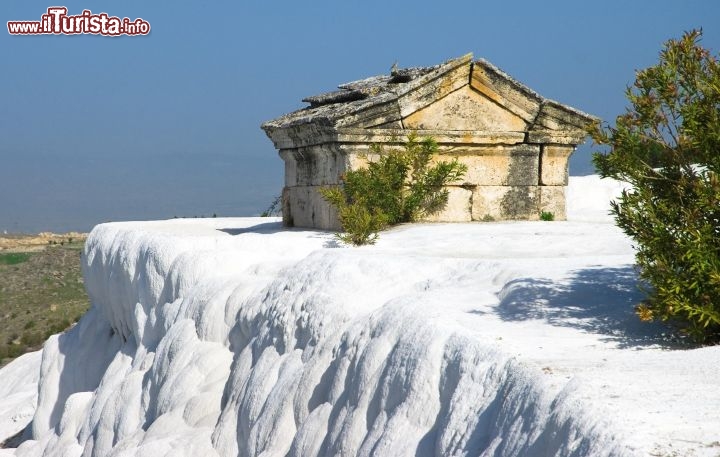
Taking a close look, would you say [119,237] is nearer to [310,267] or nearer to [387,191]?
[387,191]

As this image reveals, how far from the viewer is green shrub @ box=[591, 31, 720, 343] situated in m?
4.88

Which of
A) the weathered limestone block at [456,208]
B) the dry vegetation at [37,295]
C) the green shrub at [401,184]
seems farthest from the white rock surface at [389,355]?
the dry vegetation at [37,295]

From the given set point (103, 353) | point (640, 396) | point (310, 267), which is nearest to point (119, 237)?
point (103, 353)

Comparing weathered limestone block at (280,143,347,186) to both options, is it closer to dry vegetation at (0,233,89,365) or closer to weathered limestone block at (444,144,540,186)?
weathered limestone block at (444,144,540,186)

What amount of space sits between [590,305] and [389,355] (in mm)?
1353

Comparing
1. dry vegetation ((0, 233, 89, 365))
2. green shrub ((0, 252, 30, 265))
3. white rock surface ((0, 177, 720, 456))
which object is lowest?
dry vegetation ((0, 233, 89, 365))

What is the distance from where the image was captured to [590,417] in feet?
11.8

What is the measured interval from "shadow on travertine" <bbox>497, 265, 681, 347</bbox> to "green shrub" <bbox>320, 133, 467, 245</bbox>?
4064mm

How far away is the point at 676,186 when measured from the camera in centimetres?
529

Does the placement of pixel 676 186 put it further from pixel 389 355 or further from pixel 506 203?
pixel 506 203

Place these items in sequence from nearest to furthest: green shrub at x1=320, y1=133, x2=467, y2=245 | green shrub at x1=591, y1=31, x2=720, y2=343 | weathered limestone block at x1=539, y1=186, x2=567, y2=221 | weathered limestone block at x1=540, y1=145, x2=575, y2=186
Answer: green shrub at x1=591, y1=31, x2=720, y2=343
green shrub at x1=320, y1=133, x2=467, y2=245
weathered limestone block at x1=540, y1=145, x2=575, y2=186
weathered limestone block at x1=539, y1=186, x2=567, y2=221

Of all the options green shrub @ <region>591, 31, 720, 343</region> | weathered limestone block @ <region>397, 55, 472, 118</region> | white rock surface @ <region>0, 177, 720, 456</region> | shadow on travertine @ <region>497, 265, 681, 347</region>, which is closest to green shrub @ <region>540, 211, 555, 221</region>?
white rock surface @ <region>0, 177, 720, 456</region>

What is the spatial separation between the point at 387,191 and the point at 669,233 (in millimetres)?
5787

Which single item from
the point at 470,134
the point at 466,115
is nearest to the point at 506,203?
the point at 470,134
